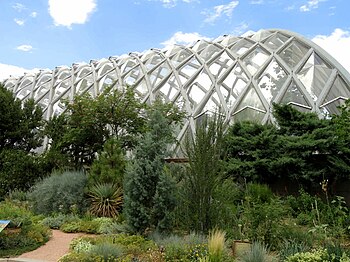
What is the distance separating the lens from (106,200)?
1134 centimetres

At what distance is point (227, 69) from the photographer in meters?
19.2

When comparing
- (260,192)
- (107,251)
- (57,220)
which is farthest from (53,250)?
(260,192)

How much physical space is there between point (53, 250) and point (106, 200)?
3372mm

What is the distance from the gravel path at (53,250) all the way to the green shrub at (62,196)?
2174 millimetres

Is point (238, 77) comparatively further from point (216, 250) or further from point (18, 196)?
point (216, 250)

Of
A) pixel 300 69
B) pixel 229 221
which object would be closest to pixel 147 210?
pixel 229 221

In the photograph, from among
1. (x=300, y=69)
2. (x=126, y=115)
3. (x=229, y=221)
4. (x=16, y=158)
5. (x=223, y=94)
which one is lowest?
(x=229, y=221)

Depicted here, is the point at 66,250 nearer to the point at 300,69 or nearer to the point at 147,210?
the point at 147,210

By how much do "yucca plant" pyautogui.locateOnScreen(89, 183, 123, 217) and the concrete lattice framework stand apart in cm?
713

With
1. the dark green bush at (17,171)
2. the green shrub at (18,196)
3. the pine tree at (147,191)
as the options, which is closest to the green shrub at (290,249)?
the pine tree at (147,191)

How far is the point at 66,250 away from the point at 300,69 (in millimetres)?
13977

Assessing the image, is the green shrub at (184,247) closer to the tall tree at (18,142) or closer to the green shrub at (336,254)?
the green shrub at (336,254)

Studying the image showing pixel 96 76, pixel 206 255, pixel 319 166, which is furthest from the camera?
pixel 96 76

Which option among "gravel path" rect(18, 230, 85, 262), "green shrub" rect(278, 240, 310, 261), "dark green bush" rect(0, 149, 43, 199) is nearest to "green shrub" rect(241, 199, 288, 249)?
"green shrub" rect(278, 240, 310, 261)
